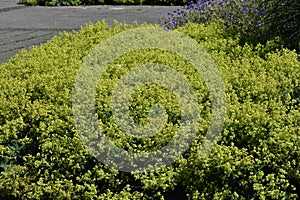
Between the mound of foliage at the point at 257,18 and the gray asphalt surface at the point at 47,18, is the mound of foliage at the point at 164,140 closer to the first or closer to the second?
the mound of foliage at the point at 257,18

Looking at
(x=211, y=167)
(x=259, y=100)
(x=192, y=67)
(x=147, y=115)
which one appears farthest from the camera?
(x=192, y=67)

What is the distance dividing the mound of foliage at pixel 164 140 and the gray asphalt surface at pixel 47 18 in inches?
116

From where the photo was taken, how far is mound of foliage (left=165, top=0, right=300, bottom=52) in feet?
17.0

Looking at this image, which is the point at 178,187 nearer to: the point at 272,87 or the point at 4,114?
the point at 272,87

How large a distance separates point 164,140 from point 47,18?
7750 mm

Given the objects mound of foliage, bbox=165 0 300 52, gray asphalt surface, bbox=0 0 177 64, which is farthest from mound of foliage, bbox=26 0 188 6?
mound of foliage, bbox=165 0 300 52

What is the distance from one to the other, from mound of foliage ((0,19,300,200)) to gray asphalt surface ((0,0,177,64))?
294 centimetres

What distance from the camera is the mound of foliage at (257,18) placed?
5168 millimetres

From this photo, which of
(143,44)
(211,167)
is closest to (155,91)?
(211,167)

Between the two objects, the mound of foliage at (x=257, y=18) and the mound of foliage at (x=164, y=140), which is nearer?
the mound of foliage at (x=164, y=140)

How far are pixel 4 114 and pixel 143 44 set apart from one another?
5.12 feet

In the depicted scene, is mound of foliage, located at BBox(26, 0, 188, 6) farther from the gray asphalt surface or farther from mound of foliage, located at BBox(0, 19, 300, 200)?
mound of foliage, located at BBox(0, 19, 300, 200)

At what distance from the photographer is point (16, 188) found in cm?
314

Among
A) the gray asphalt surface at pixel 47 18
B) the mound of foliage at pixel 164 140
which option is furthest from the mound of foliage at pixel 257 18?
the gray asphalt surface at pixel 47 18
